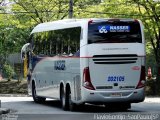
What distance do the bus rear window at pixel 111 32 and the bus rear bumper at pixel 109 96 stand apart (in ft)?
6.14

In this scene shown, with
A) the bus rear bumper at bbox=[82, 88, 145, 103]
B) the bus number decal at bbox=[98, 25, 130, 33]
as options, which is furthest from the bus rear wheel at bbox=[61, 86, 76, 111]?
the bus number decal at bbox=[98, 25, 130, 33]

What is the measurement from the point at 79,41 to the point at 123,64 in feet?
6.10

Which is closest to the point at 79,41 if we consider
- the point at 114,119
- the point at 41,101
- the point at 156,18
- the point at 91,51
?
the point at 91,51

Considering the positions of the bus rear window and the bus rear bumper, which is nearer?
the bus rear bumper

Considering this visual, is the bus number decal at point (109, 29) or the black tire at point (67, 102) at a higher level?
the bus number decal at point (109, 29)

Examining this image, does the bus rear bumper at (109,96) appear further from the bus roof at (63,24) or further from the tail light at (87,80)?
the bus roof at (63,24)

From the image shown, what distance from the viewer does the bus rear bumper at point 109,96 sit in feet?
66.9

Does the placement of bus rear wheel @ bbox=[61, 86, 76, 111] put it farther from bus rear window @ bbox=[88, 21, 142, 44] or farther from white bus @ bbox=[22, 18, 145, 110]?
bus rear window @ bbox=[88, 21, 142, 44]

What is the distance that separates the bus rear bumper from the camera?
20406 mm

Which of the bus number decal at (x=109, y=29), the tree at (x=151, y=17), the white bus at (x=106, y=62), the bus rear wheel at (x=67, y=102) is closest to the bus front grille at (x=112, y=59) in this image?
the white bus at (x=106, y=62)

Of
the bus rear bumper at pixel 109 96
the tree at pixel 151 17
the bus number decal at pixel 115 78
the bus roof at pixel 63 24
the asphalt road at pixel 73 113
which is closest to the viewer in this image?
the asphalt road at pixel 73 113

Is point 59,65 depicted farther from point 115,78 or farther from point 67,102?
point 115,78

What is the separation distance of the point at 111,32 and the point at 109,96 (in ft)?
7.76

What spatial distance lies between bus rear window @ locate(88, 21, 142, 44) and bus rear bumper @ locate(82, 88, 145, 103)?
1.87m
